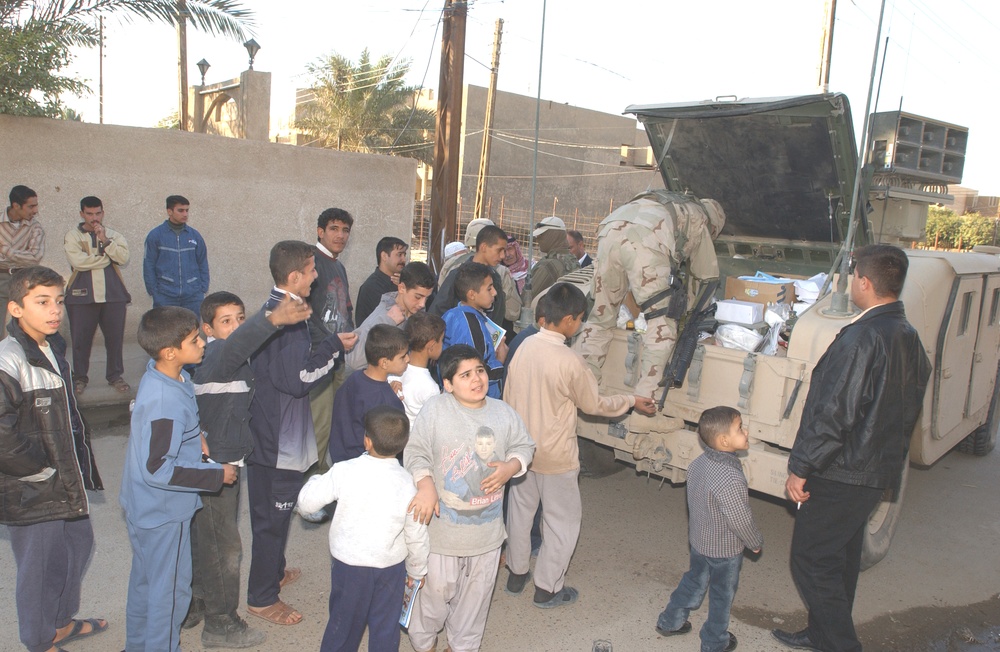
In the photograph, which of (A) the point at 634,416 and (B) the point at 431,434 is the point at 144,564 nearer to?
(B) the point at 431,434

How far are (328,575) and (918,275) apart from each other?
3711 mm

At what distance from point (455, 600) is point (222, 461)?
1.14m

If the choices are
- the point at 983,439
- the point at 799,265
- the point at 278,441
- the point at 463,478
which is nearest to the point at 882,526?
the point at 799,265

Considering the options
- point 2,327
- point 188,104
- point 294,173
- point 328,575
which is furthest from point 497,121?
point 328,575

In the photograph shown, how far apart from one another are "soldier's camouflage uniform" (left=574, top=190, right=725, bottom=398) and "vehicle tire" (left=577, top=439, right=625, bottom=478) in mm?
1246

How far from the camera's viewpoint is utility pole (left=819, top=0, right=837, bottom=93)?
18.0m

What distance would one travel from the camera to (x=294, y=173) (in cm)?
918

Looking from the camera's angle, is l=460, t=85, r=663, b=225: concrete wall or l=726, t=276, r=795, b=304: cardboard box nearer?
l=726, t=276, r=795, b=304: cardboard box

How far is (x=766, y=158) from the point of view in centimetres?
536

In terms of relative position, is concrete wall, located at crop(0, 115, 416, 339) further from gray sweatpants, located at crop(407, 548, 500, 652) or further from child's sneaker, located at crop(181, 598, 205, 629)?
gray sweatpants, located at crop(407, 548, 500, 652)

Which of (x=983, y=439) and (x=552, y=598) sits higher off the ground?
(x=983, y=439)

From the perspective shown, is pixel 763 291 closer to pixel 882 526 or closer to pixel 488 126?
pixel 882 526

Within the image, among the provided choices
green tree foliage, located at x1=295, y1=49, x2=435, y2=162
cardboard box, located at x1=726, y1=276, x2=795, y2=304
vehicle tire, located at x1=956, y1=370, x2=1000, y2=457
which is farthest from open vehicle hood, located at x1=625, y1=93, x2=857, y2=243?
green tree foliage, located at x1=295, y1=49, x2=435, y2=162

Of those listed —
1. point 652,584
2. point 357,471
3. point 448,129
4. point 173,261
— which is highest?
point 448,129
